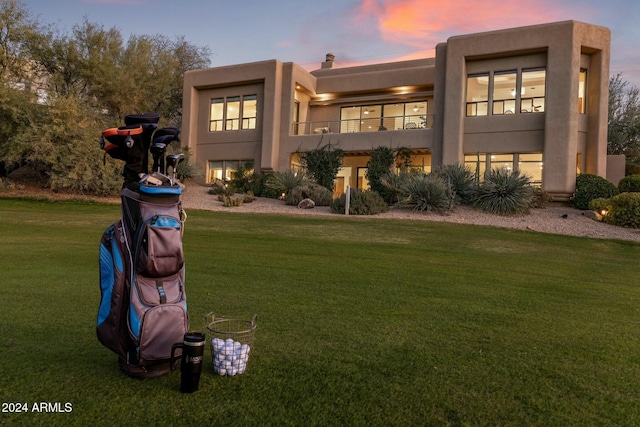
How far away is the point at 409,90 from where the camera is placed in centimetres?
2455

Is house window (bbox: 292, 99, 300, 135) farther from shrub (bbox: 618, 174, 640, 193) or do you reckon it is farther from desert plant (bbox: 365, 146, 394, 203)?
shrub (bbox: 618, 174, 640, 193)

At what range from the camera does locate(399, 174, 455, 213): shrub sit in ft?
52.7

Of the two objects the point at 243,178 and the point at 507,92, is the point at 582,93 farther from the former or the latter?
the point at 243,178

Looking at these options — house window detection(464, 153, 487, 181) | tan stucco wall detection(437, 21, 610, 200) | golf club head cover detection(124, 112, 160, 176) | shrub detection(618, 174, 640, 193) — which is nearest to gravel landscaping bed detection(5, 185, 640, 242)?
shrub detection(618, 174, 640, 193)

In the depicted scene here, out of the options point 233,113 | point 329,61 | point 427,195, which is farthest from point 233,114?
point 427,195

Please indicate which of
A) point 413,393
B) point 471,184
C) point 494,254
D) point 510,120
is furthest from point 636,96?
point 413,393

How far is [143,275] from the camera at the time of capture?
2574 mm

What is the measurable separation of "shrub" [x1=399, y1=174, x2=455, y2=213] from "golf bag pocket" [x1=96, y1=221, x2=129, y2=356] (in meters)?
14.4

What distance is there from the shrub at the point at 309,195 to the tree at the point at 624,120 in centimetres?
2043

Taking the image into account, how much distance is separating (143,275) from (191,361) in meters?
0.57

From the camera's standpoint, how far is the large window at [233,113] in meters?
25.6

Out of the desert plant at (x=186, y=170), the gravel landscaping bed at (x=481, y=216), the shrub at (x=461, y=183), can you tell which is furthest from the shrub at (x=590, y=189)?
the desert plant at (x=186, y=170)

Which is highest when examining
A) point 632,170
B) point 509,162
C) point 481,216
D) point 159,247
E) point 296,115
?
point 296,115

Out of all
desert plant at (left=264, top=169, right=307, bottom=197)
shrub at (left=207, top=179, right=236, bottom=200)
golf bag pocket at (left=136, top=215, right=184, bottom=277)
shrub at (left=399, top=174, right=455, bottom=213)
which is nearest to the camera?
golf bag pocket at (left=136, top=215, right=184, bottom=277)
